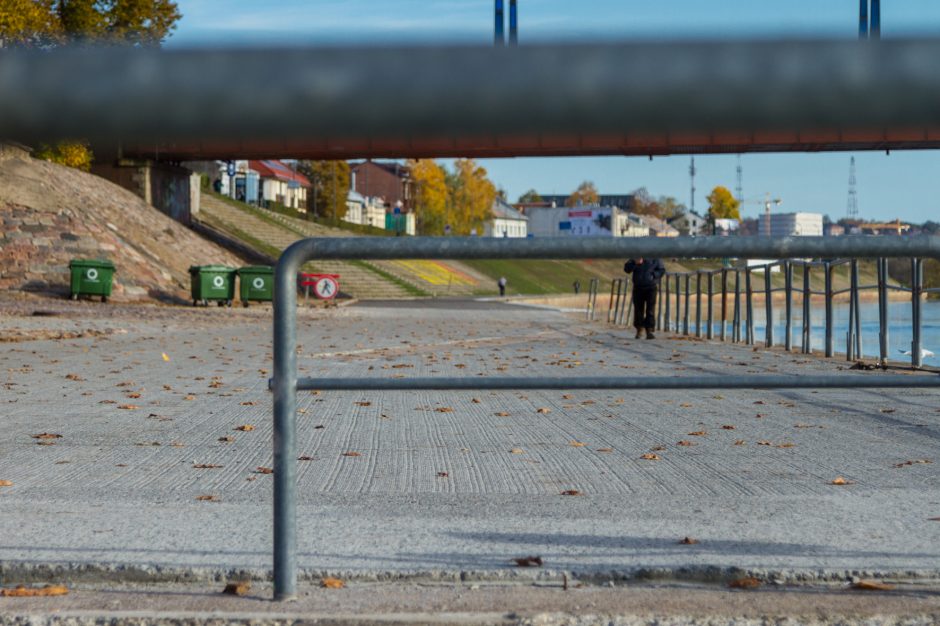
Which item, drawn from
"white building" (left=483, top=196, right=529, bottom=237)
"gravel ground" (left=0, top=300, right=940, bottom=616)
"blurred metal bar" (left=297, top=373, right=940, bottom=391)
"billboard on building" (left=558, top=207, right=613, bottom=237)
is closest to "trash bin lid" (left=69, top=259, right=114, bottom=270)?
"gravel ground" (left=0, top=300, right=940, bottom=616)

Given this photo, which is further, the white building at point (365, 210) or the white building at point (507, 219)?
the white building at point (507, 219)

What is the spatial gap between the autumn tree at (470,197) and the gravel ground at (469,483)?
384 ft

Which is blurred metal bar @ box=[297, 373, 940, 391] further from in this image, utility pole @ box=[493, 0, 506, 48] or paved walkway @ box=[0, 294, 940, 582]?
utility pole @ box=[493, 0, 506, 48]

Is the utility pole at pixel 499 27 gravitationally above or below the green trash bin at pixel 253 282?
above

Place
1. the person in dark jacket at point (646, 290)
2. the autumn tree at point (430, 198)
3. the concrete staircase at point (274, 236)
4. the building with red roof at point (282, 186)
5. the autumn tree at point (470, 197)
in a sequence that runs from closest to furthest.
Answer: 1. the person in dark jacket at point (646, 290)
2. the concrete staircase at point (274, 236)
3. the autumn tree at point (430, 198)
4. the building with red roof at point (282, 186)
5. the autumn tree at point (470, 197)

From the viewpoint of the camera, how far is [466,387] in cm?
362

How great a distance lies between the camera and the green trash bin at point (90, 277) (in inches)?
1262

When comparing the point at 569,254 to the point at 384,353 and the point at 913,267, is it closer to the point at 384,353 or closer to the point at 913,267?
the point at 913,267

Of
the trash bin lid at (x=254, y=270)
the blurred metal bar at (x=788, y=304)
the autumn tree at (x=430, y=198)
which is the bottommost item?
the blurred metal bar at (x=788, y=304)

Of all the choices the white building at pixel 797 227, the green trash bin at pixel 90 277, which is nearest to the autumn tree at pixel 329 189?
the green trash bin at pixel 90 277

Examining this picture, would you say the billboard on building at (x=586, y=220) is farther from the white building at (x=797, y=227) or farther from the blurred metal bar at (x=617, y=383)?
the blurred metal bar at (x=617, y=383)

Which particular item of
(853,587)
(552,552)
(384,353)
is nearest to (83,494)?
(552,552)

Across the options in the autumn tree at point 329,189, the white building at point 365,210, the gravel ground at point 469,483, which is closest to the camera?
the gravel ground at point 469,483

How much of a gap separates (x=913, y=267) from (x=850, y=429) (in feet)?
17.7
